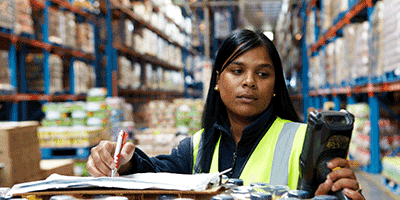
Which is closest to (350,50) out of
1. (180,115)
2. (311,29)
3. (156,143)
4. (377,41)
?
(377,41)

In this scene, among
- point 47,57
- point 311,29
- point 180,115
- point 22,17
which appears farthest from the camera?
point 311,29

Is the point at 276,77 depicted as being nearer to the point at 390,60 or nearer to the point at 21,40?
the point at 390,60

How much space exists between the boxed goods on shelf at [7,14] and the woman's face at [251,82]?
4.11 meters

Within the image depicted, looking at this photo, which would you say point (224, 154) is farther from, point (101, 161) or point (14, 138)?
point (14, 138)

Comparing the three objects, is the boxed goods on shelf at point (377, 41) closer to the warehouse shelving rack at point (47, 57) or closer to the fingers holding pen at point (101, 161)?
the fingers holding pen at point (101, 161)

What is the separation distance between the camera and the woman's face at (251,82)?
143 cm

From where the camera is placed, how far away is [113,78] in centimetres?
807

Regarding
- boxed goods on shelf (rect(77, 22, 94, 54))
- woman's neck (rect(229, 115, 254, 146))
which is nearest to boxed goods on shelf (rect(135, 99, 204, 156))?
boxed goods on shelf (rect(77, 22, 94, 54))

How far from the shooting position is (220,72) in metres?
1.59

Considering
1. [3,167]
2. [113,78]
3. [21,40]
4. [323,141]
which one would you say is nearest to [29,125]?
[3,167]

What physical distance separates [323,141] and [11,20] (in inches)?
196

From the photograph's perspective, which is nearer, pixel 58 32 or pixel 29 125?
pixel 29 125

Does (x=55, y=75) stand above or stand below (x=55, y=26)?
below

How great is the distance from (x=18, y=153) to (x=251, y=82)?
2517mm
